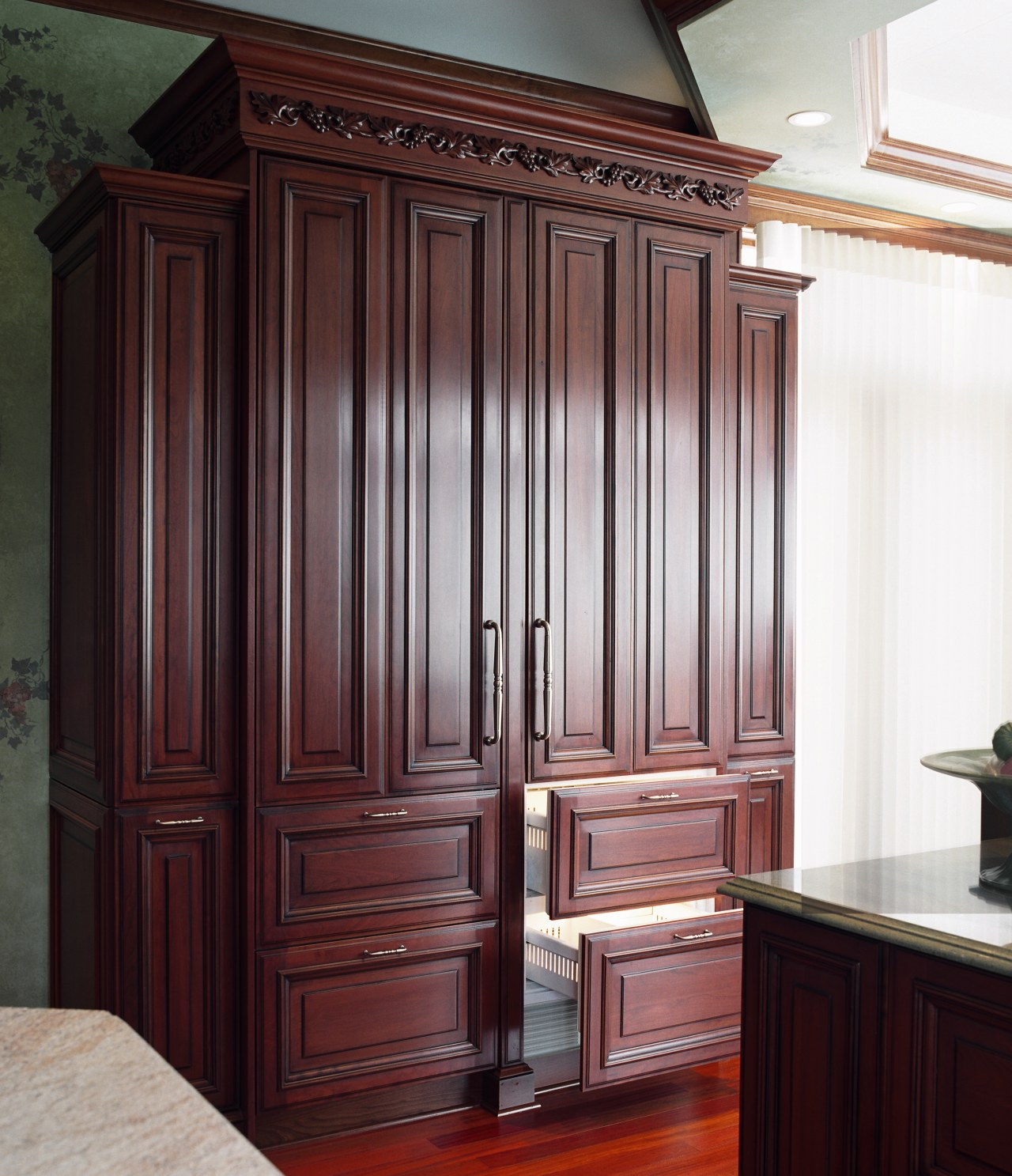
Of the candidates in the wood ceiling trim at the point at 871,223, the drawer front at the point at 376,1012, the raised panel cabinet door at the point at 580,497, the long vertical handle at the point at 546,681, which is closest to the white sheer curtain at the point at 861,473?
the wood ceiling trim at the point at 871,223

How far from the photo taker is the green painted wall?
2.80 metres

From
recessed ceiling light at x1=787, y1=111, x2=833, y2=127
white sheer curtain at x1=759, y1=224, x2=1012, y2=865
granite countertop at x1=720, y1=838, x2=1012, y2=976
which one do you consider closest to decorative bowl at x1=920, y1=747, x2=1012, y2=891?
granite countertop at x1=720, y1=838, x2=1012, y2=976

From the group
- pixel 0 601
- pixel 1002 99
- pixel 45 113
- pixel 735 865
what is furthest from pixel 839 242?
pixel 0 601

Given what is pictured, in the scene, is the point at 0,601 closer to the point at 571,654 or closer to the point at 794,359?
the point at 571,654

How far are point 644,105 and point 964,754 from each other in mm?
2438

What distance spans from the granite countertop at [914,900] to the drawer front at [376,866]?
956 mm

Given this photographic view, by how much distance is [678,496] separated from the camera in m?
3.06

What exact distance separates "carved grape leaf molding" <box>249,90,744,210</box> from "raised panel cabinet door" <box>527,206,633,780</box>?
0.10 m

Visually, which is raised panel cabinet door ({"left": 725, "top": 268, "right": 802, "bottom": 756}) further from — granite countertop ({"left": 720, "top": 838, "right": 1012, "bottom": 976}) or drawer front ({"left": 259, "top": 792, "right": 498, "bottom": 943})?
granite countertop ({"left": 720, "top": 838, "right": 1012, "bottom": 976})

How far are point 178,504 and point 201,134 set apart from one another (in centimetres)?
88

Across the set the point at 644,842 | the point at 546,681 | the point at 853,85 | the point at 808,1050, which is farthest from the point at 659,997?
the point at 853,85

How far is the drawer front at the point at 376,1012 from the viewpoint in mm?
2570

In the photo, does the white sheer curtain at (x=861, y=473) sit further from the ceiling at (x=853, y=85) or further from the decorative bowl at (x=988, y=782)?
the decorative bowl at (x=988, y=782)

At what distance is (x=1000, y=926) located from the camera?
5.19 ft
